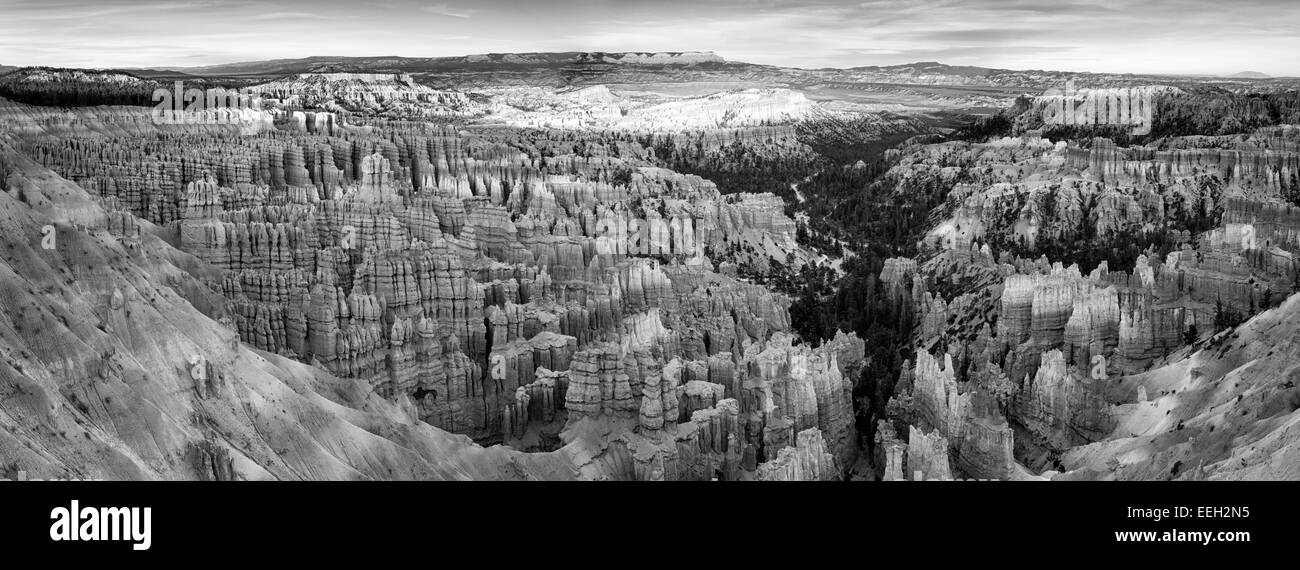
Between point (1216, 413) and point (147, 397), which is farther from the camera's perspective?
point (1216, 413)

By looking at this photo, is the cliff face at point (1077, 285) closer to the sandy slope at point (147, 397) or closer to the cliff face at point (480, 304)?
the cliff face at point (480, 304)

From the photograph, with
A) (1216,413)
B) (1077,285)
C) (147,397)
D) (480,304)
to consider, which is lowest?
(1216,413)

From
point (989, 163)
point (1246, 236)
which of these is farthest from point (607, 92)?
point (1246, 236)

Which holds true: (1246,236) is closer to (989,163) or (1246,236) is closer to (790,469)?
(790,469)

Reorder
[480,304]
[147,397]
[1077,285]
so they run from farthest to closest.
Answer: [1077,285] < [480,304] < [147,397]

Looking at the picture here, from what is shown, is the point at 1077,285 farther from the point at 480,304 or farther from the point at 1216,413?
the point at 480,304

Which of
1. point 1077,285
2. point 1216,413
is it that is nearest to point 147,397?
point 1216,413
